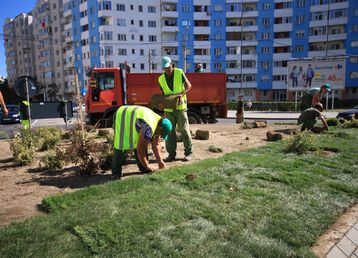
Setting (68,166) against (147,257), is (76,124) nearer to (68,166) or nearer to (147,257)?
(68,166)

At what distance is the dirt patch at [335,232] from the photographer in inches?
101

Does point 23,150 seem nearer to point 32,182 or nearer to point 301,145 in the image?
point 32,182

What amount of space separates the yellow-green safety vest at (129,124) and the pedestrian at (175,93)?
131 centimetres

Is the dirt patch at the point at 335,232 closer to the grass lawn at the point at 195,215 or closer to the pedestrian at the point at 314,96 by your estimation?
the grass lawn at the point at 195,215

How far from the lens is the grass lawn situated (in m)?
2.44

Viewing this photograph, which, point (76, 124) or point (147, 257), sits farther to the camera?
point (76, 124)

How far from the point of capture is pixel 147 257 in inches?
90.4

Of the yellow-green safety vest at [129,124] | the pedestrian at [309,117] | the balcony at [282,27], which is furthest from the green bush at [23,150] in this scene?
the balcony at [282,27]

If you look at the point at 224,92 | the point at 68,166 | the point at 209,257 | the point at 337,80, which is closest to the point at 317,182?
the point at 209,257

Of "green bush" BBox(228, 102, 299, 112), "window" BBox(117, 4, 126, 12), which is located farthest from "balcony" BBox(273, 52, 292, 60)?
"window" BBox(117, 4, 126, 12)

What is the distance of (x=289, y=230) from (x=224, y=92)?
12858mm

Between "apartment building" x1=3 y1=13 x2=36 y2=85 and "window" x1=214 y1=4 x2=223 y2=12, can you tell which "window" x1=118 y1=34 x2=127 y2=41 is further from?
"apartment building" x1=3 y1=13 x2=36 y2=85

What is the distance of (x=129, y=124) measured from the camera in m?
4.14

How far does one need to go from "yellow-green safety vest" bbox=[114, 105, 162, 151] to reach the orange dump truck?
26.3ft
